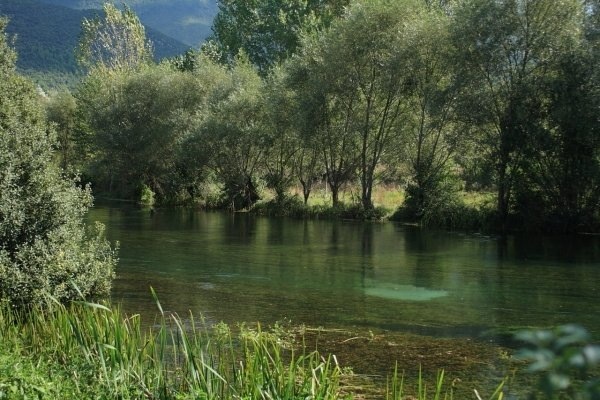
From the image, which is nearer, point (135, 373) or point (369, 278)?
point (135, 373)

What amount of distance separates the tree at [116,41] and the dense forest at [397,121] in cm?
1896

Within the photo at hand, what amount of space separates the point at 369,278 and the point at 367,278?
6 cm

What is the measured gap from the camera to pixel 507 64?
106 ft

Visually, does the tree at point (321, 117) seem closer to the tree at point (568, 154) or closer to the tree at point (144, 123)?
the tree at point (568, 154)

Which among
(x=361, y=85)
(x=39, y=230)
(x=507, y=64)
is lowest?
(x=39, y=230)

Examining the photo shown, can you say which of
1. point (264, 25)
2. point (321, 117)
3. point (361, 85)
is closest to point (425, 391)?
point (361, 85)

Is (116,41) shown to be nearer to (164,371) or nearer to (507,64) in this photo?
(507,64)

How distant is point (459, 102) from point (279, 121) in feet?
43.2

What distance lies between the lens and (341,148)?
41.6 m

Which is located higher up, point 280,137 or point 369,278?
point 280,137

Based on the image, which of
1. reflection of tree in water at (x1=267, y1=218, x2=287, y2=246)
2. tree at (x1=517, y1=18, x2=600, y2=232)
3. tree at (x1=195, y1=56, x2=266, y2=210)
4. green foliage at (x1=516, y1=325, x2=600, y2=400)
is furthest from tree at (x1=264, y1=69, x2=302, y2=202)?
green foliage at (x1=516, y1=325, x2=600, y2=400)

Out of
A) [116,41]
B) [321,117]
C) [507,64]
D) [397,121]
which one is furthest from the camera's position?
[116,41]

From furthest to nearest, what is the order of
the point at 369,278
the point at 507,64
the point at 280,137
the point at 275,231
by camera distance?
the point at 280,137, the point at 275,231, the point at 507,64, the point at 369,278

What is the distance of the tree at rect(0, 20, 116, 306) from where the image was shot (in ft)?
42.5
